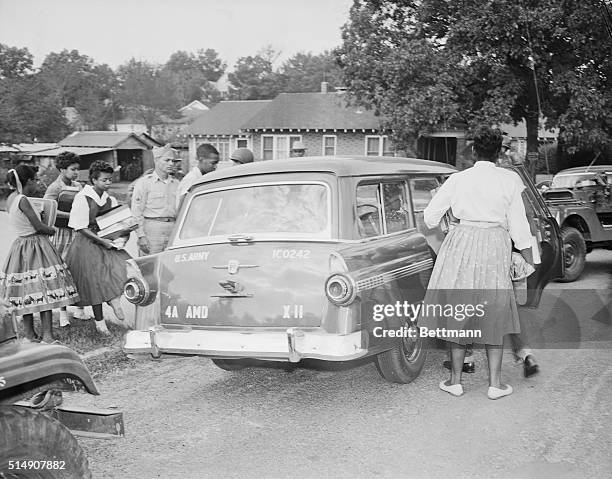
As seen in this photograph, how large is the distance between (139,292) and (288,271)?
1112 mm

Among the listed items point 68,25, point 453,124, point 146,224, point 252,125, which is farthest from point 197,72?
point 146,224

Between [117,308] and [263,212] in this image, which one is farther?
[117,308]

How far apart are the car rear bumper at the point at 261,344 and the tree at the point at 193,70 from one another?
50.2 m

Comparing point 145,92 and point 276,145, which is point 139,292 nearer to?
point 276,145

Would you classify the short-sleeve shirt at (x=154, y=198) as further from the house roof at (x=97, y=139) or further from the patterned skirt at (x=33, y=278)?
the house roof at (x=97, y=139)

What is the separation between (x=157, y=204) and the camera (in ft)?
22.9

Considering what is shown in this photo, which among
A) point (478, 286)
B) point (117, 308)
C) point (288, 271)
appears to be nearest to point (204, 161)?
point (117, 308)

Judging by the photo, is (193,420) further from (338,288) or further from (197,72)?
(197,72)

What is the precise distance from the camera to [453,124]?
77.8 ft

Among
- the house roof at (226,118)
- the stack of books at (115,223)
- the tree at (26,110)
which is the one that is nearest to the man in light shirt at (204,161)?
the stack of books at (115,223)

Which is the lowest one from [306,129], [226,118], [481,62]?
[306,129]

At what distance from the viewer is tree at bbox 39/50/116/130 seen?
4733 centimetres

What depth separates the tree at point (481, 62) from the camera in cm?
2117

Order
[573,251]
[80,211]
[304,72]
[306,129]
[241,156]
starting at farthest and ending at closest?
[304,72], [306,129], [573,251], [241,156], [80,211]
